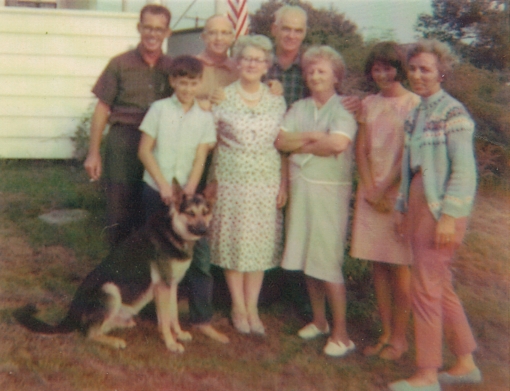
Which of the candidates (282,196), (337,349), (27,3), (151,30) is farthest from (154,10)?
(27,3)

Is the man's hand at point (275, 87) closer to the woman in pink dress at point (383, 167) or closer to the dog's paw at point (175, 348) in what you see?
the woman in pink dress at point (383, 167)

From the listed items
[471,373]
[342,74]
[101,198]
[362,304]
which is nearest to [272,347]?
[362,304]

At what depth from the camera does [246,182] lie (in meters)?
3.31

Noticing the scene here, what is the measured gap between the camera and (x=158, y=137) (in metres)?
3.18

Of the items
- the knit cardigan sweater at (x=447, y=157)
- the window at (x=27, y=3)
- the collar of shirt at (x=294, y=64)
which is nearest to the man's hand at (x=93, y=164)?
the collar of shirt at (x=294, y=64)

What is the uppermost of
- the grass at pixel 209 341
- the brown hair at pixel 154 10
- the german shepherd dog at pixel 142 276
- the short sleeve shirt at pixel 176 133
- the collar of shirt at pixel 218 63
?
the brown hair at pixel 154 10

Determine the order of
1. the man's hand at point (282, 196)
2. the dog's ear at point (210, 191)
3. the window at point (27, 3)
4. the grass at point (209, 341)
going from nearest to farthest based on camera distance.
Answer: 1. the grass at point (209, 341)
2. the dog's ear at point (210, 191)
3. the man's hand at point (282, 196)
4. the window at point (27, 3)

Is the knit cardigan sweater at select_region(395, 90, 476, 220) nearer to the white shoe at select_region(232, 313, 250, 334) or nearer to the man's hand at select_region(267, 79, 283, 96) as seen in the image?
the man's hand at select_region(267, 79, 283, 96)

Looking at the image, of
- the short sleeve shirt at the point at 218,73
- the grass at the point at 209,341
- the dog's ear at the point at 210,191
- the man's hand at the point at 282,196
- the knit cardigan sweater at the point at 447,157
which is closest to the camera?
the knit cardigan sweater at the point at 447,157

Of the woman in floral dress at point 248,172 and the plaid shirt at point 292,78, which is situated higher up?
the plaid shirt at point 292,78

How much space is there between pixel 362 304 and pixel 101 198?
333 centimetres

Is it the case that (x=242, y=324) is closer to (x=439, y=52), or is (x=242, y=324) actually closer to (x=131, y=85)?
(x=131, y=85)

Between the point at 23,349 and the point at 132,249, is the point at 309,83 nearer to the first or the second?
the point at 132,249

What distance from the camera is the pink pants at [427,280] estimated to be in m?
2.75
